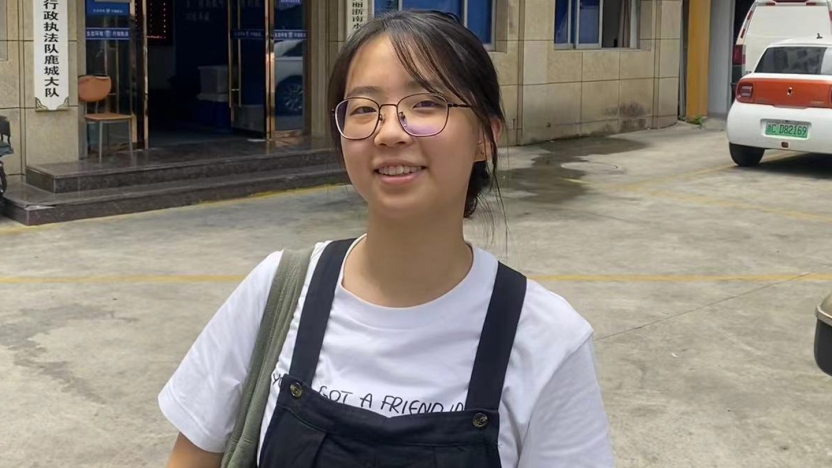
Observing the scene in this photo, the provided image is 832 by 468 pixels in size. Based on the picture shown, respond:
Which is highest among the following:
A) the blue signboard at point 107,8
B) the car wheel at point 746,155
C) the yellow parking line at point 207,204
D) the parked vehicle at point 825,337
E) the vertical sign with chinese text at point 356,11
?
the vertical sign with chinese text at point 356,11

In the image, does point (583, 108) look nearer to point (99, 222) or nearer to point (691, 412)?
point (99, 222)

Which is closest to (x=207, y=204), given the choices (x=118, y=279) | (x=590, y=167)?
(x=118, y=279)

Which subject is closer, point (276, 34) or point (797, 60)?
point (797, 60)

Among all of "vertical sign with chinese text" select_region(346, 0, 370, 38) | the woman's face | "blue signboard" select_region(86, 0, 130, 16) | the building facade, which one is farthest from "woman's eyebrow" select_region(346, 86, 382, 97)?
"vertical sign with chinese text" select_region(346, 0, 370, 38)

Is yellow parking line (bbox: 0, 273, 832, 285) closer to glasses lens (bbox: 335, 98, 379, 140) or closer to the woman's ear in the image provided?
the woman's ear

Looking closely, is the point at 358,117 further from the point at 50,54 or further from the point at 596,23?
the point at 596,23

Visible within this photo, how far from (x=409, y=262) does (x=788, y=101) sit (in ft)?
32.9

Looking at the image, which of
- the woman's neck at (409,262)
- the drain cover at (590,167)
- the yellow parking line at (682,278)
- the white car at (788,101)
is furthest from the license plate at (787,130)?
the woman's neck at (409,262)

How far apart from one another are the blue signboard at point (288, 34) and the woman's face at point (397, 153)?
10811mm

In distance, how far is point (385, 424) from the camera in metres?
1.52

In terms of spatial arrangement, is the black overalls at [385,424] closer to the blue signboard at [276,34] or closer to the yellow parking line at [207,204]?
the yellow parking line at [207,204]

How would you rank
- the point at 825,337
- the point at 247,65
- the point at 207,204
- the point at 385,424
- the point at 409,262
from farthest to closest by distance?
the point at 247,65 → the point at 207,204 → the point at 825,337 → the point at 409,262 → the point at 385,424

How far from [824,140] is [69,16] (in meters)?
7.53

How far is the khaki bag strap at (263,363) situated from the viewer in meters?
1.64
